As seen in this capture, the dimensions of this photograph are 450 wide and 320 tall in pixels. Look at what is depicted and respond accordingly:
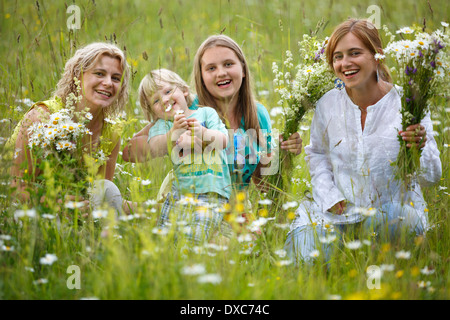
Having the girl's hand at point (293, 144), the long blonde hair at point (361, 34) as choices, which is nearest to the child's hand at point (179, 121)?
the girl's hand at point (293, 144)

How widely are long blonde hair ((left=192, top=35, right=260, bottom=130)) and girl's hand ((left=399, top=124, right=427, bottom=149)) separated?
110 centimetres

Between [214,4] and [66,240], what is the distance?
19.1ft

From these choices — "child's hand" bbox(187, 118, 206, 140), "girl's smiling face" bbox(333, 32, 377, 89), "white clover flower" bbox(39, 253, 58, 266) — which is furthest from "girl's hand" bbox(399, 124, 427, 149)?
"white clover flower" bbox(39, 253, 58, 266)

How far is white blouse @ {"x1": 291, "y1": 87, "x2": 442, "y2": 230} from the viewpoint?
2602 millimetres

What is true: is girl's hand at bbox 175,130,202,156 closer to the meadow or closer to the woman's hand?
the meadow

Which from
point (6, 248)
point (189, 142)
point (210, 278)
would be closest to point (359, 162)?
point (189, 142)

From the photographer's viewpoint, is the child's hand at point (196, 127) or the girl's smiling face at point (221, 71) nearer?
the child's hand at point (196, 127)

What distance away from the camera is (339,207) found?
269cm

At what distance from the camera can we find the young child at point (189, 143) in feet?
8.86

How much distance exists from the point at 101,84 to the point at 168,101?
16.6 inches

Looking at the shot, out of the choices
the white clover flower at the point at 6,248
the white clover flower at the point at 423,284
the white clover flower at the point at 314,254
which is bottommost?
the white clover flower at the point at 423,284

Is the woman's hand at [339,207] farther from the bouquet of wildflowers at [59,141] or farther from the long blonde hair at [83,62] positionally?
the long blonde hair at [83,62]

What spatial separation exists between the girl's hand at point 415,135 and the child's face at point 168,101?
1348mm
